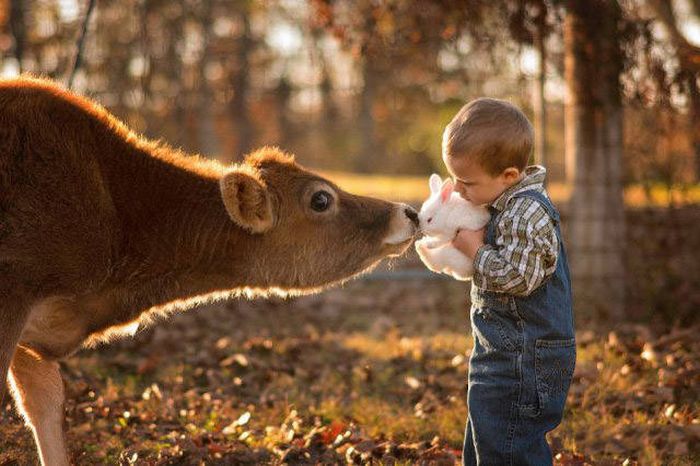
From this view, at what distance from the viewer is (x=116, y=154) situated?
4.91 meters

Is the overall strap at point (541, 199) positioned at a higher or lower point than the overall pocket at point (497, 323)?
higher

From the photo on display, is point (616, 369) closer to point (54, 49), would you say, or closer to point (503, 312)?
point (503, 312)

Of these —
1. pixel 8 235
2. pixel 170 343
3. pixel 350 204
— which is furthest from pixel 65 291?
pixel 170 343

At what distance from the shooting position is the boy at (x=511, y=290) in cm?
411

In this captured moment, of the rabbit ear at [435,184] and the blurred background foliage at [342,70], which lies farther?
the blurred background foliage at [342,70]

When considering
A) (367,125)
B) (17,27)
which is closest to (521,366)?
(17,27)

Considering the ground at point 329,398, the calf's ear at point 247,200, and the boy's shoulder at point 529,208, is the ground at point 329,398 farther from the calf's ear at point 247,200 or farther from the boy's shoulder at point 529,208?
the boy's shoulder at point 529,208

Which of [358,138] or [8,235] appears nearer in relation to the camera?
[8,235]

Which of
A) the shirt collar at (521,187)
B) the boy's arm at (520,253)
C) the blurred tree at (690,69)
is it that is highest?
the blurred tree at (690,69)

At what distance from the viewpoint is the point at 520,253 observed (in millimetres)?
4066

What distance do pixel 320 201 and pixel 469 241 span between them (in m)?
1.19

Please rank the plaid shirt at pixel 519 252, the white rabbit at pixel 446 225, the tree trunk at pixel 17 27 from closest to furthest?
the plaid shirt at pixel 519 252
the white rabbit at pixel 446 225
the tree trunk at pixel 17 27

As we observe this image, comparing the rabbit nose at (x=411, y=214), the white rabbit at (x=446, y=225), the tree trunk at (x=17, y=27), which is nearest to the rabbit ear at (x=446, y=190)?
the white rabbit at (x=446, y=225)

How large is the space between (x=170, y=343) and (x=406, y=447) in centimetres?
394
